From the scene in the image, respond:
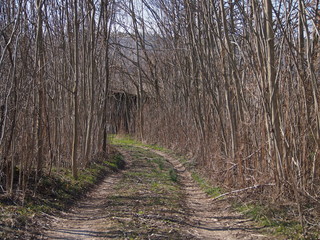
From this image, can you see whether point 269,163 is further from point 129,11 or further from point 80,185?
point 129,11

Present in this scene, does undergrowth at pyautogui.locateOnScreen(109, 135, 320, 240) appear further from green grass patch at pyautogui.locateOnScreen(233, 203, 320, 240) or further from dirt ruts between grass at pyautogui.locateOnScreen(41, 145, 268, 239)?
dirt ruts between grass at pyautogui.locateOnScreen(41, 145, 268, 239)

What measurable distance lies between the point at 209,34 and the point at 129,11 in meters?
12.1

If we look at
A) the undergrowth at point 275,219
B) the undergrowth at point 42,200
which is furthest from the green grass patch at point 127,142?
the undergrowth at point 275,219

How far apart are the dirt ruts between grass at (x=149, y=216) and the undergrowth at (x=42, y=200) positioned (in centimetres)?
21

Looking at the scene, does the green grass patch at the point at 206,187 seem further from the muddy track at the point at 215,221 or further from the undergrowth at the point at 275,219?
the undergrowth at the point at 275,219

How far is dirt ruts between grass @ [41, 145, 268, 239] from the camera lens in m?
4.93

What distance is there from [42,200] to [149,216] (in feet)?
5.82

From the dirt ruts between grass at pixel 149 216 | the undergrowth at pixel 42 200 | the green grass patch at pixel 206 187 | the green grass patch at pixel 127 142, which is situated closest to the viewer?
the undergrowth at pixel 42 200

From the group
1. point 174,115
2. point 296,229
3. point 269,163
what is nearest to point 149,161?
point 174,115

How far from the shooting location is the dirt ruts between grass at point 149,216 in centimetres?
493

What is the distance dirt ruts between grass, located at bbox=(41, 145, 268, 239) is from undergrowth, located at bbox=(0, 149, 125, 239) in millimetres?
210

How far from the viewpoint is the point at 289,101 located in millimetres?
5535

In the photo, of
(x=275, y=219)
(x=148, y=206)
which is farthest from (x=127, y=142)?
(x=275, y=219)

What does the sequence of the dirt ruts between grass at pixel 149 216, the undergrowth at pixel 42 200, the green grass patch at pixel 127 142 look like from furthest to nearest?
the green grass patch at pixel 127 142 < the dirt ruts between grass at pixel 149 216 < the undergrowth at pixel 42 200
